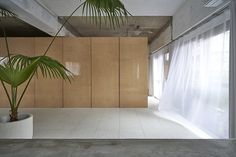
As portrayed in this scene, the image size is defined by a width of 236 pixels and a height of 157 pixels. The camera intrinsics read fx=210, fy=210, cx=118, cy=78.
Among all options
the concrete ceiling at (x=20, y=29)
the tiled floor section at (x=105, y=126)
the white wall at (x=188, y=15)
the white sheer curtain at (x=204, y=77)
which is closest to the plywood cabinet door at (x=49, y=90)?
the tiled floor section at (x=105, y=126)

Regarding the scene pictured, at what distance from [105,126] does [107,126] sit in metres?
0.04

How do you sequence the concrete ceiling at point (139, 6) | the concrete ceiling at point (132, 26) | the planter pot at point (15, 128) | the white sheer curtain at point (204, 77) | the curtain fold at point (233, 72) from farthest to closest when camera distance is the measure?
the concrete ceiling at point (132, 26) → the concrete ceiling at point (139, 6) → the white sheer curtain at point (204, 77) → the curtain fold at point (233, 72) → the planter pot at point (15, 128)

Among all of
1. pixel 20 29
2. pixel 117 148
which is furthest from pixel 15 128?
pixel 20 29

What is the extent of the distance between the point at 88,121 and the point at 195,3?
3.22 meters

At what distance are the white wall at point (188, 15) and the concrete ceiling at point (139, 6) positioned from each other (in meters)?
0.17

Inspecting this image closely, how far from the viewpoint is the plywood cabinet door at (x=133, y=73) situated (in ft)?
20.2

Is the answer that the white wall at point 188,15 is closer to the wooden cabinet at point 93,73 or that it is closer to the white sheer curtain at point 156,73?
the wooden cabinet at point 93,73

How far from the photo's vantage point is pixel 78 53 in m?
6.21

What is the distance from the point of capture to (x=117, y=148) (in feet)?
3.43

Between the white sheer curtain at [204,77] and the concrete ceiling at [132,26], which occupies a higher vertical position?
the concrete ceiling at [132,26]

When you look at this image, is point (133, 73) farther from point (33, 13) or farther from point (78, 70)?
point (33, 13)

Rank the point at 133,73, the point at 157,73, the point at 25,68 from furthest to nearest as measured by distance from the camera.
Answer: the point at 157,73 < the point at 133,73 < the point at 25,68

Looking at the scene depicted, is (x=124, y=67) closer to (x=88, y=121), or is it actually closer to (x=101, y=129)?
(x=88, y=121)

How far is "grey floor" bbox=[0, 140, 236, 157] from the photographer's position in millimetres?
974
